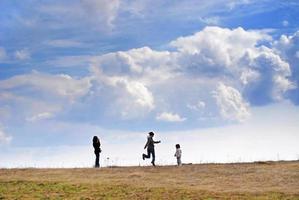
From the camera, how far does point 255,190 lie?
29.1 m

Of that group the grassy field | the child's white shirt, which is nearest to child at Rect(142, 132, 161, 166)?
the child's white shirt

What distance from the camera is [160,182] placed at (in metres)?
32.0

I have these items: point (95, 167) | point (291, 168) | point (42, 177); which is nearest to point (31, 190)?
point (42, 177)

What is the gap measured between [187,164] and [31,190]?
13.4m

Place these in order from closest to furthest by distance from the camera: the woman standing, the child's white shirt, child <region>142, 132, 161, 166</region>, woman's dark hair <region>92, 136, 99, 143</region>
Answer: the child's white shirt
child <region>142, 132, 161, 166</region>
the woman standing
woman's dark hair <region>92, 136, 99, 143</region>

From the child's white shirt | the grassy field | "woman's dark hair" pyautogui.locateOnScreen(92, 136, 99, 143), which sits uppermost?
"woman's dark hair" pyautogui.locateOnScreen(92, 136, 99, 143)

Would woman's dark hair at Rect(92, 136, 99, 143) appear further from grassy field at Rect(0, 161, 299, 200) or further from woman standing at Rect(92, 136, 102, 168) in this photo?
grassy field at Rect(0, 161, 299, 200)

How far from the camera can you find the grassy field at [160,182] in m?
28.1

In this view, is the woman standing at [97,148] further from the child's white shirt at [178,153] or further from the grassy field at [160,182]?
the child's white shirt at [178,153]

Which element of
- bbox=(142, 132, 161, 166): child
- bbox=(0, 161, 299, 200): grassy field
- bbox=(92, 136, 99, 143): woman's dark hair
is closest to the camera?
bbox=(0, 161, 299, 200): grassy field

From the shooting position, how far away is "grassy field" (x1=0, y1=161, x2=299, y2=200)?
28078 mm

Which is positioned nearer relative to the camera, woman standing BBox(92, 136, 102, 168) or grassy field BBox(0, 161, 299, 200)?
grassy field BBox(0, 161, 299, 200)

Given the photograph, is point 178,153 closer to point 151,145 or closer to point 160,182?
point 151,145

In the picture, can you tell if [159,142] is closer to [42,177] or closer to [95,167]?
[95,167]
